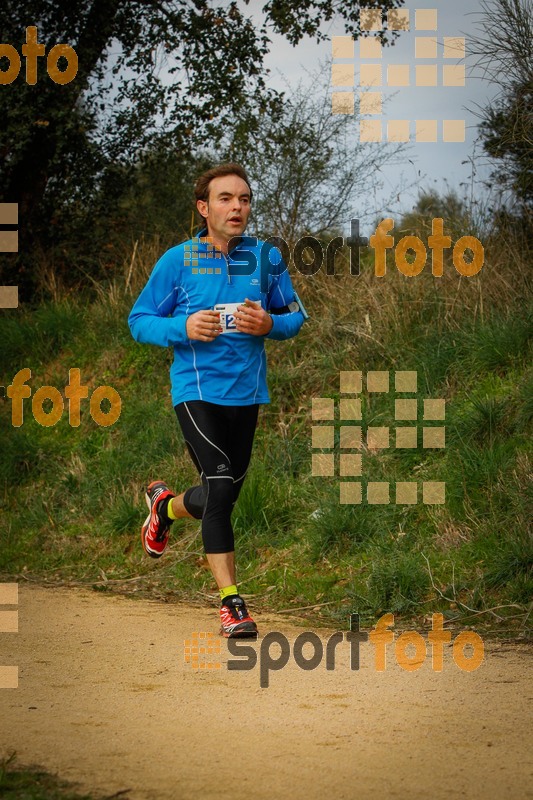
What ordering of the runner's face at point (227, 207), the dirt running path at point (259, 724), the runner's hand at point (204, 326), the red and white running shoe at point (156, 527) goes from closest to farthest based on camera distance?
1. the dirt running path at point (259, 724)
2. the runner's hand at point (204, 326)
3. the runner's face at point (227, 207)
4. the red and white running shoe at point (156, 527)

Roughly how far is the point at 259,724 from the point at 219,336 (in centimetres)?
229

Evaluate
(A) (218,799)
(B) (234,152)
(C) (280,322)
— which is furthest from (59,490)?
(A) (218,799)

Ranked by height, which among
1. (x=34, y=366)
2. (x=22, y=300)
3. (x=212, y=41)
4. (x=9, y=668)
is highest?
(x=212, y=41)

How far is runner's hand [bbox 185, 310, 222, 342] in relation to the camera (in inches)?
218

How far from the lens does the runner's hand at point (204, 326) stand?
5531 millimetres

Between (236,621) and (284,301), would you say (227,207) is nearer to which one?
(284,301)

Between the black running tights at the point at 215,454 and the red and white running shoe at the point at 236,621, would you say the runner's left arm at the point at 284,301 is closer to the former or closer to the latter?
the black running tights at the point at 215,454

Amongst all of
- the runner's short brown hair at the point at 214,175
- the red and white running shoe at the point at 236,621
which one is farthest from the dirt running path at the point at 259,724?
the runner's short brown hair at the point at 214,175

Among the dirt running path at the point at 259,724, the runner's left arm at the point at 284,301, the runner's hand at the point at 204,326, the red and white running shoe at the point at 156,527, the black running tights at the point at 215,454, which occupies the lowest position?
the dirt running path at the point at 259,724

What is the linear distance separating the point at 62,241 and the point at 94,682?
9.60m

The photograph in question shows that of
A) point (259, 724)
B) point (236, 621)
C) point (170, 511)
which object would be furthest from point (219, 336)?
point (259, 724)

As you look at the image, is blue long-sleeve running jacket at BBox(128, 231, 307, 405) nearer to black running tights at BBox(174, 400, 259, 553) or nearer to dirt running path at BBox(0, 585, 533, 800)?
black running tights at BBox(174, 400, 259, 553)

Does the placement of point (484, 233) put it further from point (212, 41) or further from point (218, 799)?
point (218, 799)

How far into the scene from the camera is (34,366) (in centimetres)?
1180
